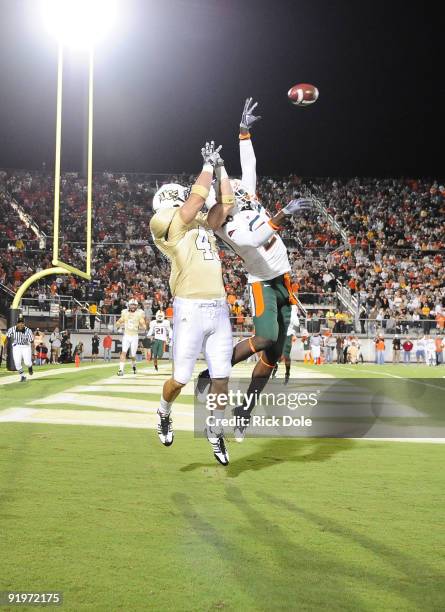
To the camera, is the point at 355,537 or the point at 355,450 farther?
the point at 355,450

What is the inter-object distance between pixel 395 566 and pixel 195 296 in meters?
2.64

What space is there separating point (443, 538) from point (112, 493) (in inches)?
73.0

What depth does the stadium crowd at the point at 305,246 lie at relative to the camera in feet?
102

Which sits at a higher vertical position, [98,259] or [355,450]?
[98,259]

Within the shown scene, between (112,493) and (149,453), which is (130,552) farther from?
(149,453)

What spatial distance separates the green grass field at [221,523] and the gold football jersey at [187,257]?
125 cm

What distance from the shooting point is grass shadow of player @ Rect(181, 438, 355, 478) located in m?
5.21

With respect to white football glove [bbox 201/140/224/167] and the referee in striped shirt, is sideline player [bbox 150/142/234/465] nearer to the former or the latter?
white football glove [bbox 201/140/224/167]

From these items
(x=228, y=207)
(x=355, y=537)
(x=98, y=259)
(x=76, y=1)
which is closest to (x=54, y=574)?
(x=355, y=537)

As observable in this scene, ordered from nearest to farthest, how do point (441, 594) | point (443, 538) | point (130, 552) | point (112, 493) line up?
point (441, 594) → point (130, 552) → point (443, 538) → point (112, 493)

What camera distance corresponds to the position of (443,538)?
10.8 feet

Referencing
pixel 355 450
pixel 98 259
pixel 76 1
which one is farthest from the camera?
pixel 98 259

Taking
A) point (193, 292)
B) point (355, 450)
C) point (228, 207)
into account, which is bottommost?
point (355, 450)

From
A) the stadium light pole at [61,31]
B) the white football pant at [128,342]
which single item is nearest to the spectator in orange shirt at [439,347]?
the white football pant at [128,342]
